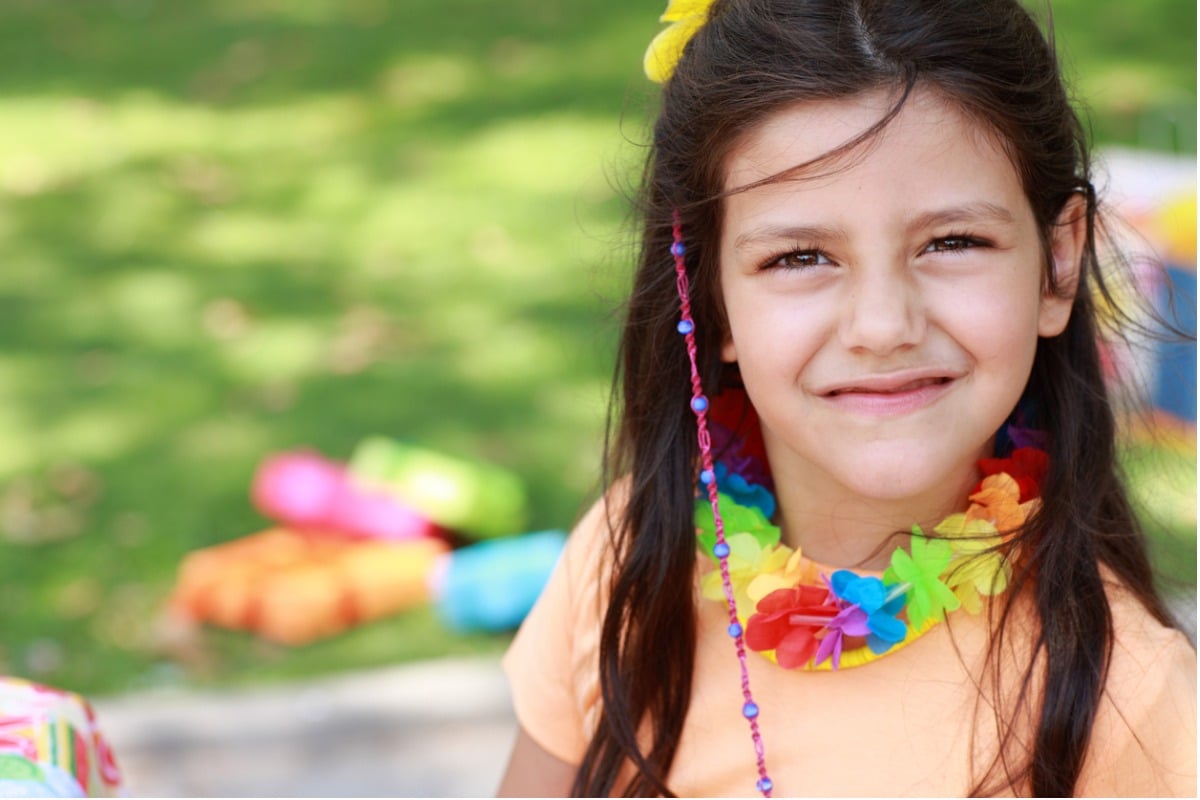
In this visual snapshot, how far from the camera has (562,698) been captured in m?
2.21

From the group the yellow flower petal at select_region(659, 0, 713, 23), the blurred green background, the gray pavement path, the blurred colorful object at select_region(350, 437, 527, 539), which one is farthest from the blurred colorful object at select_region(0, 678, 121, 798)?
the blurred colorful object at select_region(350, 437, 527, 539)

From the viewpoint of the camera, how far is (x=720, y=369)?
7.30 feet

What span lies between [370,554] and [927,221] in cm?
249

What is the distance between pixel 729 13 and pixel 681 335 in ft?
1.45

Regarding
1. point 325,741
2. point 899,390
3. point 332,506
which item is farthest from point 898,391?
point 332,506

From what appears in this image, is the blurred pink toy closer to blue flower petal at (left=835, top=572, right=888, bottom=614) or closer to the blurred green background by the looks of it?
the blurred green background

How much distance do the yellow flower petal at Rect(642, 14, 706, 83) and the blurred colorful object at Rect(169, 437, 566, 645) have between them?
6.22ft

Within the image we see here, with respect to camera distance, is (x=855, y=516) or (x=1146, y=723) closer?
(x=1146, y=723)

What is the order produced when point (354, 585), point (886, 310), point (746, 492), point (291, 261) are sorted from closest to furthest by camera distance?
point (886, 310), point (746, 492), point (354, 585), point (291, 261)

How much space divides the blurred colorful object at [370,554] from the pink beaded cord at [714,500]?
1.73m

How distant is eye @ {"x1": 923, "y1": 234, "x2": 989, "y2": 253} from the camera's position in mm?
1793

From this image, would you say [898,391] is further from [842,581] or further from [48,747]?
[48,747]

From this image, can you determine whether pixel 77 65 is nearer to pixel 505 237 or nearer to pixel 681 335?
pixel 505 237

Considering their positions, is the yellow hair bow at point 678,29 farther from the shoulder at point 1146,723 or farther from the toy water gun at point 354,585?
the toy water gun at point 354,585
